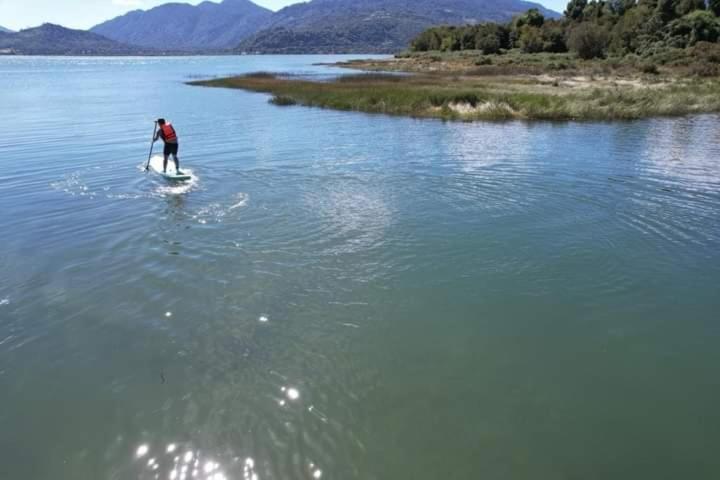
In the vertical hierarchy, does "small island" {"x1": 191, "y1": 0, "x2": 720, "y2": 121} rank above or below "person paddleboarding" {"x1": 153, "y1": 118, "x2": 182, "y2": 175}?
above

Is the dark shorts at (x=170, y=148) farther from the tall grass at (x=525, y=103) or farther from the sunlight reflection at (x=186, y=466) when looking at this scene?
the tall grass at (x=525, y=103)

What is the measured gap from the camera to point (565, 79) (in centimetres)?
6297

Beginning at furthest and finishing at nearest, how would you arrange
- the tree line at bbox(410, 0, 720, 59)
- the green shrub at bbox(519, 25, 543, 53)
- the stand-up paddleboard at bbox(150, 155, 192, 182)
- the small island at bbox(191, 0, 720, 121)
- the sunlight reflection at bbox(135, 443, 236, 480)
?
1. the green shrub at bbox(519, 25, 543, 53)
2. the tree line at bbox(410, 0, 720, 59)
3. the small island at bbox(191, 0, 720, 121)
4. the stand-up paddleboard at bbox(150, 155, 192, 182)
5. the sunlight reflection at bbox(135, 443, 236, 480)

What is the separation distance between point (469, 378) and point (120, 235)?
1077 cm

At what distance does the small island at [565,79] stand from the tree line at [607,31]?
0.23 m

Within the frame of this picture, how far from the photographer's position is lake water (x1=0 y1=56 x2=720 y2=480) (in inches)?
272

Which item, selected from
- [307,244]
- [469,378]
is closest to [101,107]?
[307,244]

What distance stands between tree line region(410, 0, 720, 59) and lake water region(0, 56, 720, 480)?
85147 mm

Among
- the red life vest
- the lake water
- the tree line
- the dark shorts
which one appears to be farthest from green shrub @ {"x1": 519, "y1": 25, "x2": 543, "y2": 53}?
the red life vest

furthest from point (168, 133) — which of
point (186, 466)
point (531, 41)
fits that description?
point (531, 41)

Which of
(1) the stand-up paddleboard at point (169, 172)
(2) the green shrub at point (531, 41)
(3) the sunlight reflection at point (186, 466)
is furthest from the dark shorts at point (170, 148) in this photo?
(2) the green shrub at point (531, 41)

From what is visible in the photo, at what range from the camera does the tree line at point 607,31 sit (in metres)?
86.4

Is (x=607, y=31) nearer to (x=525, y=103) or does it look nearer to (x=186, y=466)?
(x=525, y=103)

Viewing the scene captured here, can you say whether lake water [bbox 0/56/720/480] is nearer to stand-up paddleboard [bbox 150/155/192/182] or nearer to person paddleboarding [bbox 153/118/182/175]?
stand-up paddleboard [bbox 150/155/192/182]
